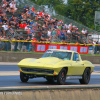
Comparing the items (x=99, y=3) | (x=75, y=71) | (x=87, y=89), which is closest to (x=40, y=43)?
(x=75, y=71)

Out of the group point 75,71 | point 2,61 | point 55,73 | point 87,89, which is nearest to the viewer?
point 87,89

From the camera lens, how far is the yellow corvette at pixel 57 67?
30.9ft

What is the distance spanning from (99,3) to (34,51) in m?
37.7

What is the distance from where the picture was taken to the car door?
10398mm

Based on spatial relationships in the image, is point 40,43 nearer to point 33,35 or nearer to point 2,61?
point 33,35

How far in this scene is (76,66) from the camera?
10.5 metres

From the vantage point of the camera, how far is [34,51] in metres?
22.9

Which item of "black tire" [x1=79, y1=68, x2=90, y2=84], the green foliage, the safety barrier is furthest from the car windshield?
the green foliage

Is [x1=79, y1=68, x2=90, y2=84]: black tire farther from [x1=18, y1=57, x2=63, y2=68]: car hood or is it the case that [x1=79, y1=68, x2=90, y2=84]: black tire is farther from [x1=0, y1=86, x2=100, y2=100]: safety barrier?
[x1=0, y1=86, x2=100, y2=100]: safety barrier

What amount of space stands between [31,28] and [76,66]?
1592cm

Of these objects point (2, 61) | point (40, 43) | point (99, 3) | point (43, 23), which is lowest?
point (2, 61)

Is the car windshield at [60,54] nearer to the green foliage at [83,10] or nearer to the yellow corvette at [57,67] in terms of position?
the yellow corvette at [57,67]

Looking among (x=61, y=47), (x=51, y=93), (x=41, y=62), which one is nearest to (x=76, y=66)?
(x=41, y=62)

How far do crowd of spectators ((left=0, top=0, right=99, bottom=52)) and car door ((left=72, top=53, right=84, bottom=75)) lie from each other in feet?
37.4
